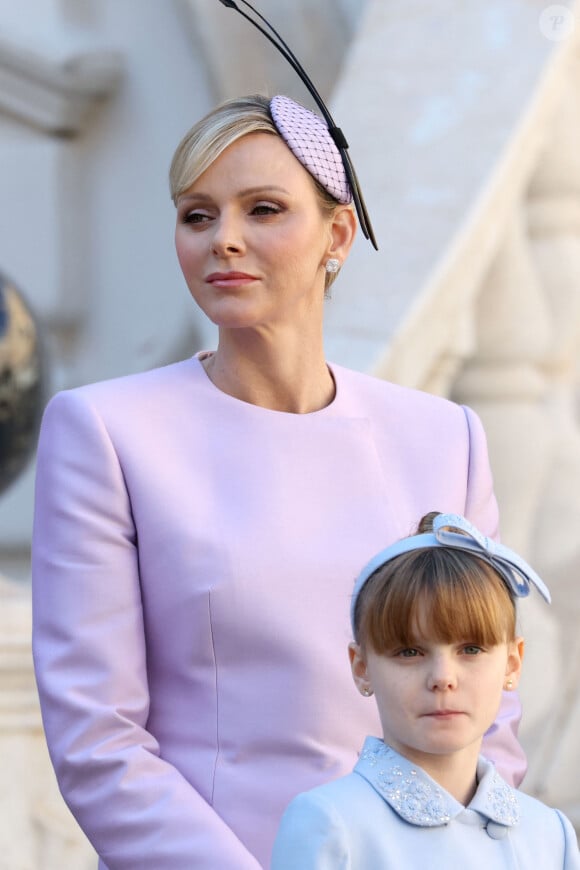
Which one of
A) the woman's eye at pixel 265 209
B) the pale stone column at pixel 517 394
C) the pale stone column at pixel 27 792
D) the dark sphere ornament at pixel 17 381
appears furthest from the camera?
the dark sphere ornament at pixel 17 381

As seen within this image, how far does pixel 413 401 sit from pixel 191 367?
0.97 feet

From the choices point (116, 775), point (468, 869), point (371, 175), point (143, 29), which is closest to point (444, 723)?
point (468, 869)

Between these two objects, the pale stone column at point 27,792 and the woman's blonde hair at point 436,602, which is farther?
the pale stone column at point 27,792

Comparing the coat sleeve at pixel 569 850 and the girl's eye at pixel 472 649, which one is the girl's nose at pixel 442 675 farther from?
the coat sleeve at pixel 569 850

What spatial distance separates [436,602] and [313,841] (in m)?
0.25

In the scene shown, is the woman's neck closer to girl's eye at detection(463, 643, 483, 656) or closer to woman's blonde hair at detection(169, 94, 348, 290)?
woman's blonde hair at detection(169, 94, 348, 290)

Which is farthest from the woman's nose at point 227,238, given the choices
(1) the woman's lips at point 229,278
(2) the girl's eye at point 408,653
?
(2) the girl's eye at point 408,653

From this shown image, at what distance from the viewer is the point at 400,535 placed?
2.08m

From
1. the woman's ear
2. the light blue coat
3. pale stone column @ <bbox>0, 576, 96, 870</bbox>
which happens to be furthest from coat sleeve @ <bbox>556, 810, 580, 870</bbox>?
pale stone column @ <bbox>0, 576, 96, 870</bbox>

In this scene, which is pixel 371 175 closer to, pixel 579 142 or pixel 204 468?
pixel 579 142

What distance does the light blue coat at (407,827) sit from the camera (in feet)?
5.47

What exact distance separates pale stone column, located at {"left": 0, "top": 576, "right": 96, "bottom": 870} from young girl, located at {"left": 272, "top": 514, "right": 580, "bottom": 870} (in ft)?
5.17

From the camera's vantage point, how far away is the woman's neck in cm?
208

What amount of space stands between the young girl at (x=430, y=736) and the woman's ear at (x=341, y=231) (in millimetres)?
475
